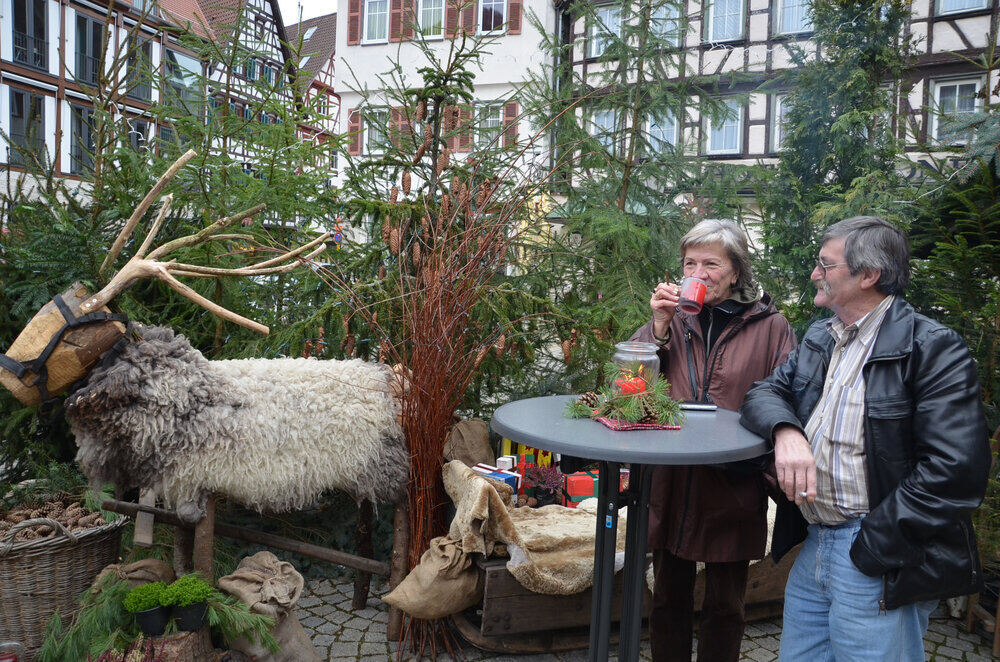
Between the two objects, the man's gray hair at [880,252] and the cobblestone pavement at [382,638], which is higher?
the man's gray hair at [880,252]

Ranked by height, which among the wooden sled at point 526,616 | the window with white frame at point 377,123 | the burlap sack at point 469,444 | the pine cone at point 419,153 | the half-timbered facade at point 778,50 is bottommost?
the wooden sled at point 526,616

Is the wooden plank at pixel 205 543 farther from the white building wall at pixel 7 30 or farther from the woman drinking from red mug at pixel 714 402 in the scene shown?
the white building wall at pixel 7 30

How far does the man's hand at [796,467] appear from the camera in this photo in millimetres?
1804

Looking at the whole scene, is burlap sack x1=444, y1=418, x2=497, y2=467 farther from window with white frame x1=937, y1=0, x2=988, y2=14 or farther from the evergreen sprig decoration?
window with white frame x1=937, y1=0, x2=988, y2=14

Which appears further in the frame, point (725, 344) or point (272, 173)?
point (272, 173)

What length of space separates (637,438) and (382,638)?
208 cm

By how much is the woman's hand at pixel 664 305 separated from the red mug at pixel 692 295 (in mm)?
43

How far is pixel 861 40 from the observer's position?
19.7 feet

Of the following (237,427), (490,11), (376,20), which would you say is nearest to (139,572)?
(237,427)

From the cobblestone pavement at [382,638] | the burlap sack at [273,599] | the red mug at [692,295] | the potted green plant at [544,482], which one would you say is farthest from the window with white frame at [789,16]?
the burlap sack at [273,599]

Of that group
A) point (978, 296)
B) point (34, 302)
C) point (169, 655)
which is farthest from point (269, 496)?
point (978, 296)

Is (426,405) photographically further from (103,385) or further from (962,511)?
(962,511)

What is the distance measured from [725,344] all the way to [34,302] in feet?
10.8

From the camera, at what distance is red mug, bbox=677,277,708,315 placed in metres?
2.15
